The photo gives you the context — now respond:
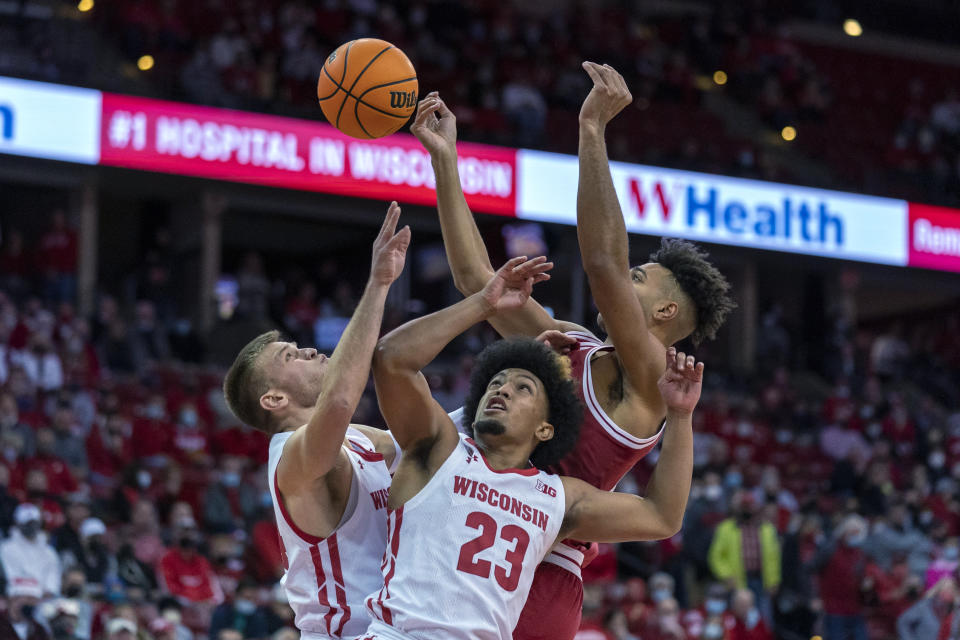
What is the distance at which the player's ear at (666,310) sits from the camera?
5445mm

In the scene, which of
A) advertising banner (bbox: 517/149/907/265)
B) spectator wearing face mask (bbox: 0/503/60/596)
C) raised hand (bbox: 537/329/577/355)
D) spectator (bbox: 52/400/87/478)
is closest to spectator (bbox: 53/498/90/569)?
A: spectator wearing face mask (bbox: 0/503/60/596)

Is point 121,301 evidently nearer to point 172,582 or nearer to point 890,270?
point 172,582

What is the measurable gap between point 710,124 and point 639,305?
21069 mm

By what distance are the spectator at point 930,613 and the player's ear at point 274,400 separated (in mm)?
10622

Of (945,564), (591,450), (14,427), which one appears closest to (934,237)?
(945,564)

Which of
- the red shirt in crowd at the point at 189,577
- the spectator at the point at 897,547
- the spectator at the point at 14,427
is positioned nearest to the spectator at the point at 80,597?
the red shirt in crowd at the point at 189,577

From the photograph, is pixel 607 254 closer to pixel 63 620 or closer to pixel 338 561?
pixel 338 561

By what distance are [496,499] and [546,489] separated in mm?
Result: 205

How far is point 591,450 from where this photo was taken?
529 centimetres

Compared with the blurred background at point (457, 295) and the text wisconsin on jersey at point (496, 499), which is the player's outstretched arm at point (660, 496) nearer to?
the text wisconsin on jersey at point (496, 499)

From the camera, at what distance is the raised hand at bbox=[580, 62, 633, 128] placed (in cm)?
530

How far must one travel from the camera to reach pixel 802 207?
23141mm

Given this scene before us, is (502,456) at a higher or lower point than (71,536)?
higher

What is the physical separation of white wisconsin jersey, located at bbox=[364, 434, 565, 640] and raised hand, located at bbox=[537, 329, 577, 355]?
2.43 ft
